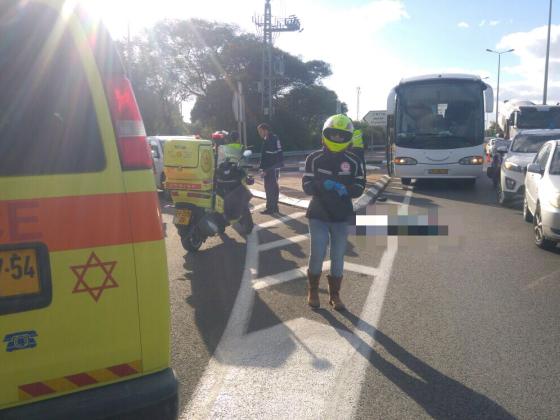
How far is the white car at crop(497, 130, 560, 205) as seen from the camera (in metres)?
11.3

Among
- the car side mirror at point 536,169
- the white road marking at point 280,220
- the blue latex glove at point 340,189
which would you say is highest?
the blue latex glove at point 340,189

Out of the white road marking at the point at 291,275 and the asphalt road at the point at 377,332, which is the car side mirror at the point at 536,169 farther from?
the white road marking at the point at 291,275

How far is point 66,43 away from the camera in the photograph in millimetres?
2133

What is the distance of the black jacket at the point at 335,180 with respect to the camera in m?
4.94

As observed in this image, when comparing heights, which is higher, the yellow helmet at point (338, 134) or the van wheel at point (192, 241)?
the yellow helmet at point (338, 134)

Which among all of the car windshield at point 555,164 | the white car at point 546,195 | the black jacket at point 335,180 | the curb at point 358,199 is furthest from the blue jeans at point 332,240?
the curb at point 358,199

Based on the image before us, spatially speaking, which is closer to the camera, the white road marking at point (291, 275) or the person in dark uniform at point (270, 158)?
the white road marking at point (291, 275)

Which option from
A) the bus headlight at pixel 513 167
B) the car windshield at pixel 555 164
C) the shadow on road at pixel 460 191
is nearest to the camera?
the car windshield at pixel 555 164

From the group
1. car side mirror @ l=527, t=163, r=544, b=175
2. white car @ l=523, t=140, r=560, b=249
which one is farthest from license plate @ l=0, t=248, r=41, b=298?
car side mirror @ l=527, t=163, r=544, b=175

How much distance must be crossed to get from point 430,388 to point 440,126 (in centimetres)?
1261

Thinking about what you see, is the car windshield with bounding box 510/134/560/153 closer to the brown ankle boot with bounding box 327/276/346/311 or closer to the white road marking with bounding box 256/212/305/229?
the white road marking with bounding box 256/212/305/229

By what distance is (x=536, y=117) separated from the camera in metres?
20.3

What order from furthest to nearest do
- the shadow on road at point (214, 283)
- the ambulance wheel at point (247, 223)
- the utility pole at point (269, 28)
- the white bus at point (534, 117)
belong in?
the utility pole at point (269, 28)
the white bus at point (534, 117)
the ambulance wheel at point (247, 223)
the shadow on road at point (214, 283)

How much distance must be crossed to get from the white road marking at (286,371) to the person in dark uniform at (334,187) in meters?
0.70
